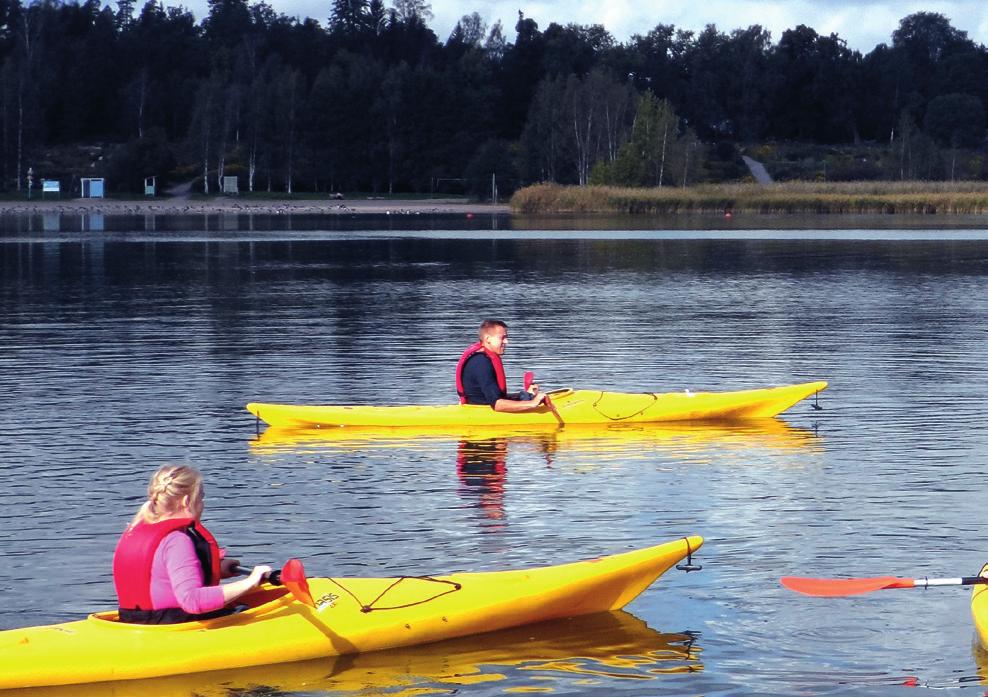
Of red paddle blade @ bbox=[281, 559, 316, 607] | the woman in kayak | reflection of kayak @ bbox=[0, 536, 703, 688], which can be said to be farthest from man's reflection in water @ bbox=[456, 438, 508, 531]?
the woman in kayak

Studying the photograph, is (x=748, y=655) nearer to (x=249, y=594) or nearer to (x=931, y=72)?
(x=249, y=594)

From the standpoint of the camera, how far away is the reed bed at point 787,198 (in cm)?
8481

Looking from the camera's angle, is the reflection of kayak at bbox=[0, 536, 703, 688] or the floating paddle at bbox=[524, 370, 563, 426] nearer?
the reflection of kayak at bbox=[0, 536, 703, 688]

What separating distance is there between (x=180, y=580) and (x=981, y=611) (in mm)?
4469

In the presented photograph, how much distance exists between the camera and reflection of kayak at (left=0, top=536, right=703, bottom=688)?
8664 mm

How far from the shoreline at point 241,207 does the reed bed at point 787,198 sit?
29.8 ft

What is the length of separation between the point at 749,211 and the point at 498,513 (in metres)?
77.5

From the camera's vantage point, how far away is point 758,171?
12150 cm

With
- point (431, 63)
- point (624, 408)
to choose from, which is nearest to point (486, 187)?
point (431, 63)

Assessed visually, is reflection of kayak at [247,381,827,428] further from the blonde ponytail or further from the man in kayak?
the blonde ponytail

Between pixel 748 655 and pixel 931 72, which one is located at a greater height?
pixel 931 72

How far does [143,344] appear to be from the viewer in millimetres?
24906

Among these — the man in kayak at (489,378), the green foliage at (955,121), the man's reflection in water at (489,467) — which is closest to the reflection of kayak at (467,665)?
the man's reflection in water at (489,467)

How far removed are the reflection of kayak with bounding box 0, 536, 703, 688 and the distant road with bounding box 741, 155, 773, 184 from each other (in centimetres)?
10922
